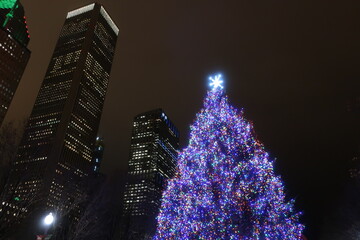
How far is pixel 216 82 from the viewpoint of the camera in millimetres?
18094

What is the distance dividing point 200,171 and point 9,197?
834cm

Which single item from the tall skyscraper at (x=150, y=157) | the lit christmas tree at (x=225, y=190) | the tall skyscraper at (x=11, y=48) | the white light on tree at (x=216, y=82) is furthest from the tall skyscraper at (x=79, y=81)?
the lit christmas tree at (x=225, y=190)

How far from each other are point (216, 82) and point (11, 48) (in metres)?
113

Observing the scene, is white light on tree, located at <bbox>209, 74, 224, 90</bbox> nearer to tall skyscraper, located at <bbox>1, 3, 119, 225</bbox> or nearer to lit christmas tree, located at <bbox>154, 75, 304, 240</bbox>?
lit christmas tree, located at <bbox>154, 75, 304, 240</bbox>

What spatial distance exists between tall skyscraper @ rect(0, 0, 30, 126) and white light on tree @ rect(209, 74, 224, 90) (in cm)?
8801

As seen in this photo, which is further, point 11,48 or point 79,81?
point 79,81

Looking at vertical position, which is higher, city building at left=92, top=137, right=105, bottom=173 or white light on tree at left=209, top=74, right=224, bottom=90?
Answer: city building at left=92, top=137, right=105, bottom=173

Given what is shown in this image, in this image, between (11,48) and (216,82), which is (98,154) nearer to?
(11,48)

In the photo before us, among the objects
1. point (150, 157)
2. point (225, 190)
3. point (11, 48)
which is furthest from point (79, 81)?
point (225, 190)

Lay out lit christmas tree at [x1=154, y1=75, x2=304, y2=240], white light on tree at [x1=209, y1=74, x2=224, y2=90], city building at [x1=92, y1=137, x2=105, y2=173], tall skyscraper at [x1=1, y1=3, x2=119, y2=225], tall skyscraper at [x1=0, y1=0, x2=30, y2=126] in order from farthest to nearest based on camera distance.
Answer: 1. city building at [x1=92, y1=137, x2=105, y2=173]
2. tall skyscraper at [x1=0, y1=0, x2=30, y2=126]
3. tall skyscraper at [x1=1, y1=3, x2=119, y2=225]
4. white light on tree at [x1=209, y1=74, x2=224, y2=90]
5. lit christmas tree at [x1=154, y1=75, x2=304, y2=240]

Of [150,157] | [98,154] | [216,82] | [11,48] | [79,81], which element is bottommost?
[216,82]

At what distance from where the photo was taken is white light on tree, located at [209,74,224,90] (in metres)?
18.0

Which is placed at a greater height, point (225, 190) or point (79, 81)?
point (79, 81)

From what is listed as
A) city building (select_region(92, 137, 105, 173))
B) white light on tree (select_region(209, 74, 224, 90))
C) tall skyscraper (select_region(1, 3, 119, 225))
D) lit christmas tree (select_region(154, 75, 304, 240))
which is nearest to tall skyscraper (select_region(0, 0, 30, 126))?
tall skyscraper (select_region(1, 3, 119, 225))
